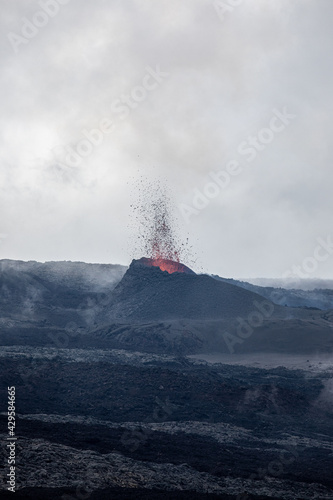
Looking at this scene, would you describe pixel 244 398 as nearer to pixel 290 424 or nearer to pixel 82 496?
pixel 290 424

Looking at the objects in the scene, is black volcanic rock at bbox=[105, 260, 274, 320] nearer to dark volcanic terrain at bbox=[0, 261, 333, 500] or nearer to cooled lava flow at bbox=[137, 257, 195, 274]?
dark volcanic terrain at bbox=[0, 261, 333, 500]

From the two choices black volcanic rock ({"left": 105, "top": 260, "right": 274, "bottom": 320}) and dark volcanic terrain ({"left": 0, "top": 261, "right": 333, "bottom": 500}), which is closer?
dark volcanic terrain ({"left": 0, "top": 261, "right": 333, "bottom": 500})

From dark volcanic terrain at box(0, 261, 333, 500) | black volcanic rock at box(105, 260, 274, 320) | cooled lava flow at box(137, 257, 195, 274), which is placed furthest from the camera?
cooled lava flow at box(137, 257, 195, 274)

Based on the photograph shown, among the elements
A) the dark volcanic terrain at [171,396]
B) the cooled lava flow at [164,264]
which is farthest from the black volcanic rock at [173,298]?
the cooled lava flow at [164,264]

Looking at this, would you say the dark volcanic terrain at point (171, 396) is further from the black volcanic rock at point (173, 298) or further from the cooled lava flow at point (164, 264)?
the cooled lava flow at point (164, 264)

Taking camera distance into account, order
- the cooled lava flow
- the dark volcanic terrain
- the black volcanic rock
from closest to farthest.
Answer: the dark volcanic terrain < the black volcanic rock < the cooled lava flow

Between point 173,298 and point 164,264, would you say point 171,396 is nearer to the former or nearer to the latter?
point 173,298

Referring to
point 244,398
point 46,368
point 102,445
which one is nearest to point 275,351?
point 244,398

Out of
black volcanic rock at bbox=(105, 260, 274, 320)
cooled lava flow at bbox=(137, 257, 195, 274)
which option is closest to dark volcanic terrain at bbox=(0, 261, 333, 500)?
black volcanic rock at bbox=(105, 260, 274, 320)
